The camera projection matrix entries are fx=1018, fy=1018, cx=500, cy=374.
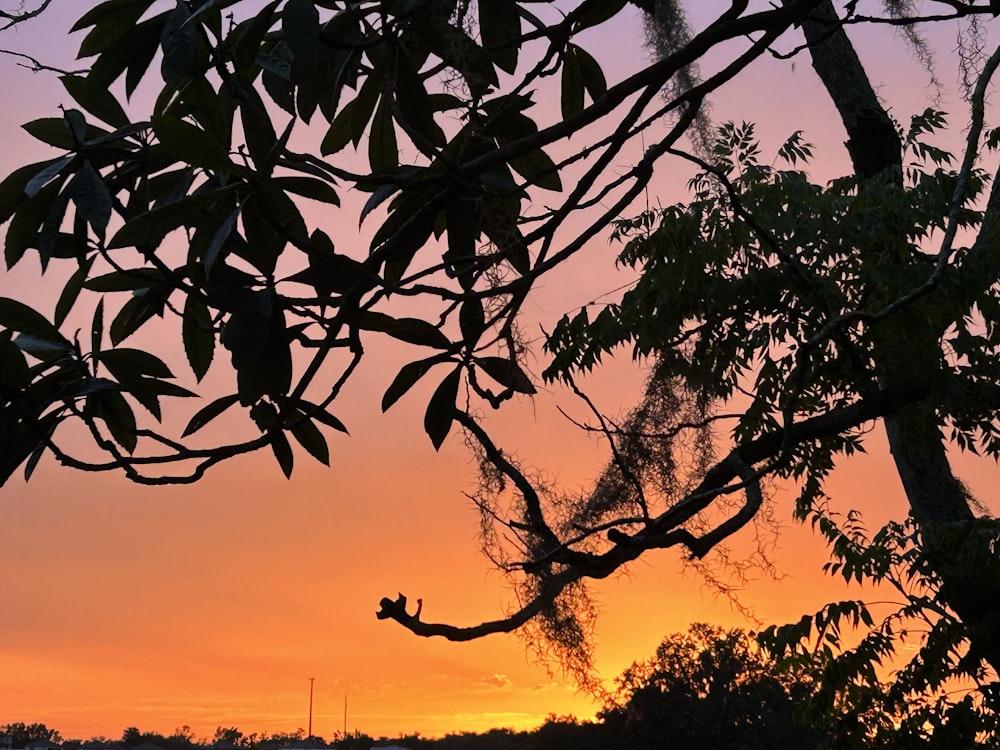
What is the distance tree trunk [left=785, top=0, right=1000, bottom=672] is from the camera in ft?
14.2

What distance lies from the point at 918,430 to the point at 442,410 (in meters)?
3.58

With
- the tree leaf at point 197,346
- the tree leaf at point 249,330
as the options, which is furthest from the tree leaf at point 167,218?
the tree leaf at point 197,346

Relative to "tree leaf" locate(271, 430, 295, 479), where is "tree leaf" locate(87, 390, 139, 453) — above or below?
above

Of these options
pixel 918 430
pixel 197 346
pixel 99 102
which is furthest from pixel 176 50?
pixel 918 430

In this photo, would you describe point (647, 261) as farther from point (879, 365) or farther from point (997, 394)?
point (997, 394)

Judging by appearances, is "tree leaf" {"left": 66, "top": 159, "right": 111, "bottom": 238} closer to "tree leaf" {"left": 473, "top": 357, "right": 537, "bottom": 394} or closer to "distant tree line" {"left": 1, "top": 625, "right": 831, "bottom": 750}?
"tree leaf" {"left": 473, "top": 357, "right": 537, "bottom": 394}

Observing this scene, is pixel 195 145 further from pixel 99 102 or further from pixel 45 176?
pixel 99 102

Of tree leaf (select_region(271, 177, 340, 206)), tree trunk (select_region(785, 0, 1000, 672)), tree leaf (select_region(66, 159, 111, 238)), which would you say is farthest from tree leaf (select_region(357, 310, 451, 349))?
tree trunk (select_region(785, 0, 1000, 672))

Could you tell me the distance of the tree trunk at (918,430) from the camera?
4336mm

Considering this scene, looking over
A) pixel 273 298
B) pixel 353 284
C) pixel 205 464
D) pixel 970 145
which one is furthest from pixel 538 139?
pixel 970 145

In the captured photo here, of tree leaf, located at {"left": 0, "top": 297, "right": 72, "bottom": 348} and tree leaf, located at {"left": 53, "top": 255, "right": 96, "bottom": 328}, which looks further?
tree leaf, located at {"left": 53, "top": 255, "right": 96, "bottom": 328}

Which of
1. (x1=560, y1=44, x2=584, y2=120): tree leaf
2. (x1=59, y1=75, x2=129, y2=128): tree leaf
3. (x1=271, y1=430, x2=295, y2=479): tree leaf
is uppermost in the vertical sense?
(x1=560, y1=44, x2=584, y2=120): tree leaf

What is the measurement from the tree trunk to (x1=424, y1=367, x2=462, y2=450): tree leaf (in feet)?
7.88

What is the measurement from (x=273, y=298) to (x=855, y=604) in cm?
362
